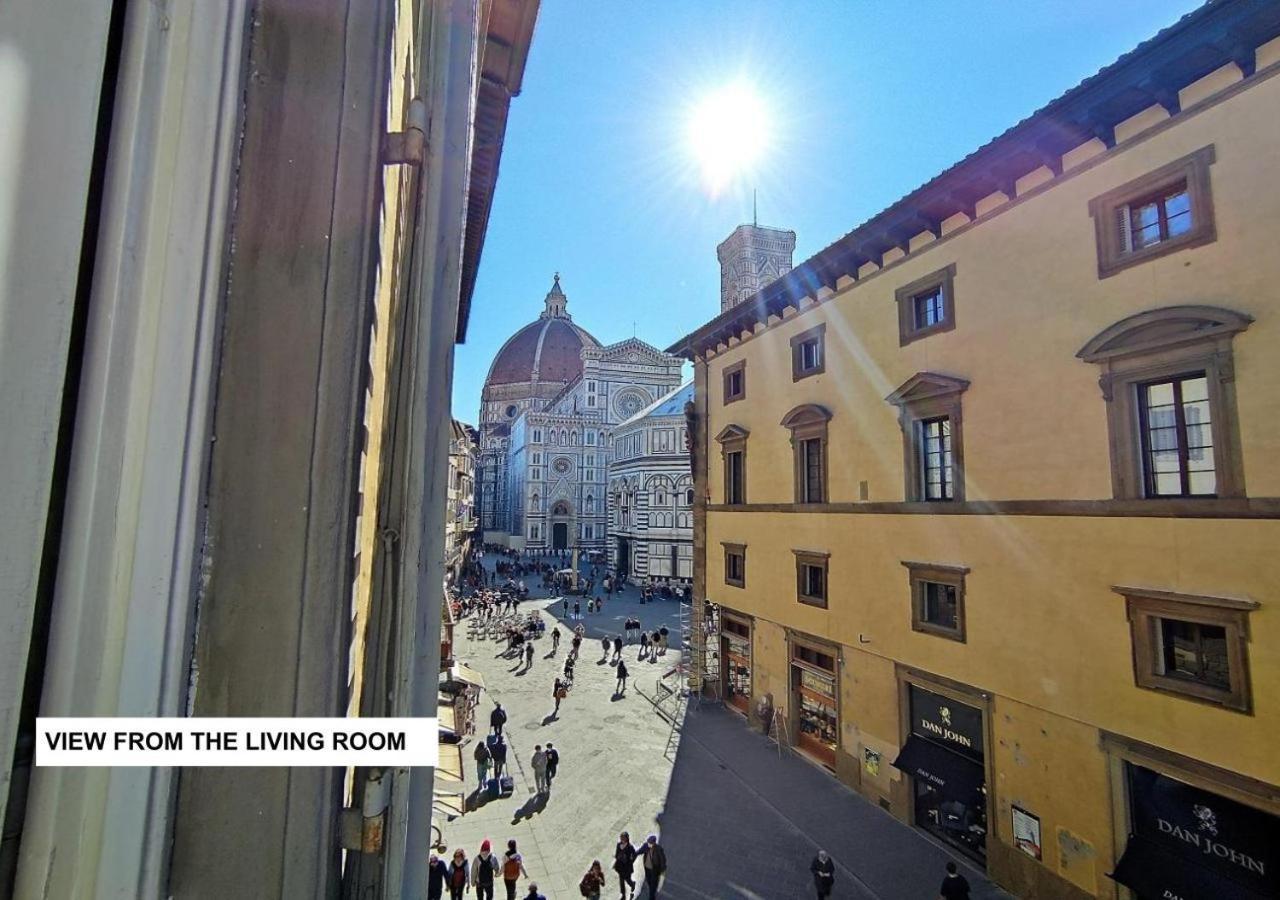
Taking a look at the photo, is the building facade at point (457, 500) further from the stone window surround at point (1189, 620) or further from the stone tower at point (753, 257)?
the stone window surround at point (1189, 620)

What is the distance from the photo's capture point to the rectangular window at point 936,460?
13.3 metres

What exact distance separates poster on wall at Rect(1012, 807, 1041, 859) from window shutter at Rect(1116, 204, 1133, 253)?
9.48 m

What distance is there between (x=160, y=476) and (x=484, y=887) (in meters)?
11.6

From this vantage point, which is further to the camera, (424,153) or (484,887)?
(484,887)

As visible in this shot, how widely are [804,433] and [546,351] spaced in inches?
3682

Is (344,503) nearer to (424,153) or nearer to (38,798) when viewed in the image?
(38,798)

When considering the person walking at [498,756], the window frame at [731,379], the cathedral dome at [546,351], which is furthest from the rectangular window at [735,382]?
the cathedral dome at [546,351]

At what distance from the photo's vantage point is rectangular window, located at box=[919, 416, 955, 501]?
13.3 m

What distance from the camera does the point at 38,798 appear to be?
3.45ft

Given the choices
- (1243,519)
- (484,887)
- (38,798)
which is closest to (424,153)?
(38,798)

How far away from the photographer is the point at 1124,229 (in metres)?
10.3

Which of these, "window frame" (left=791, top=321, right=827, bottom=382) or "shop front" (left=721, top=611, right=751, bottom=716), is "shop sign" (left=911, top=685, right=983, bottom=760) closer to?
"shop front" (left=721, top=611, right=751, bottom=716)

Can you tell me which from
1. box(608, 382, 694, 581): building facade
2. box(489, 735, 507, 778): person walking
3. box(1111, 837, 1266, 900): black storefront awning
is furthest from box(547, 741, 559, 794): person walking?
box(608, 382, 694, 581): building facade

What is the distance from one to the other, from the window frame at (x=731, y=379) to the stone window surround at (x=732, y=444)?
3.26 ft
